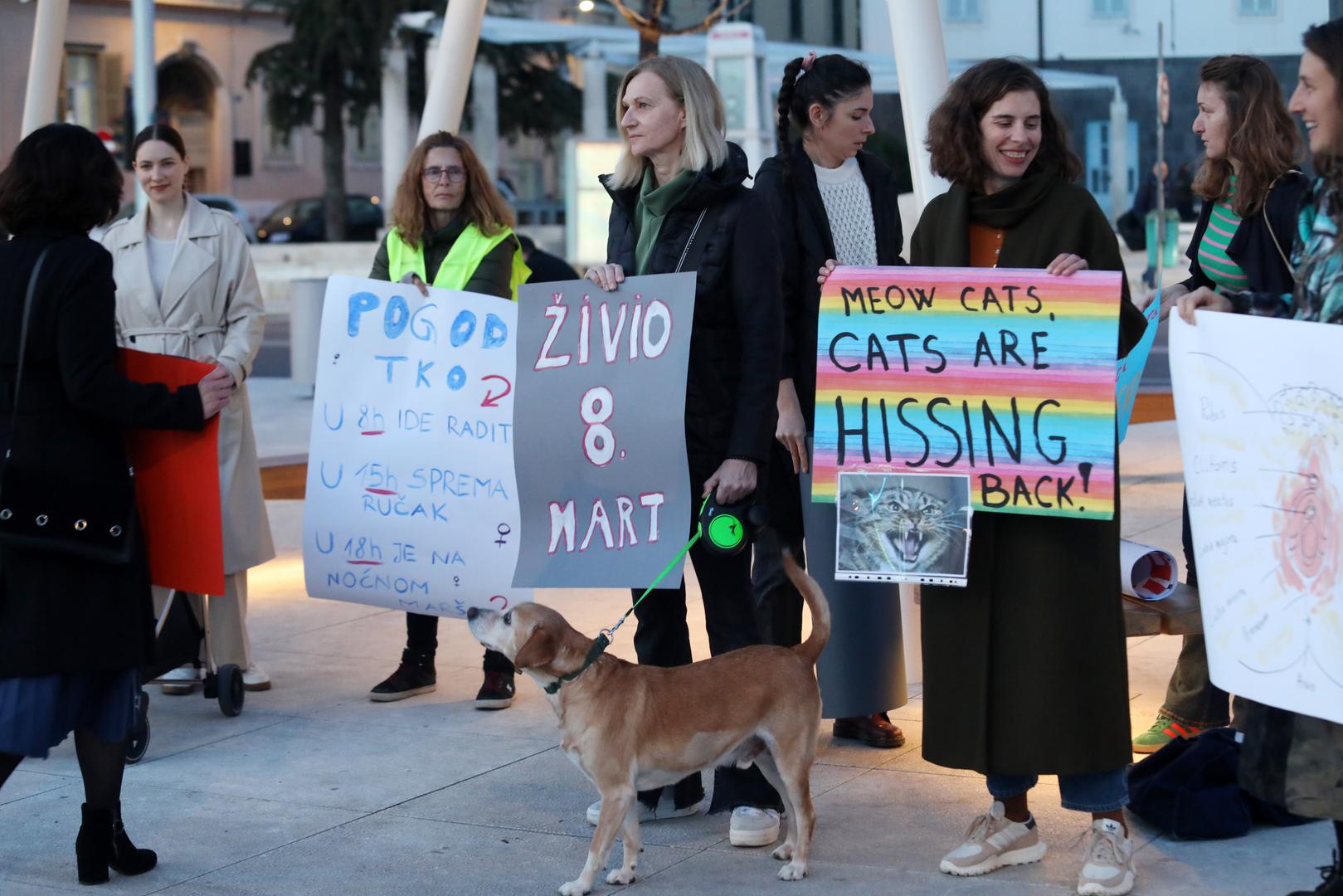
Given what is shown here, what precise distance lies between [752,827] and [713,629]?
0.56 metres

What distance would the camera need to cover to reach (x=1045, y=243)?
4.17m

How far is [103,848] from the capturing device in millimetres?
4316

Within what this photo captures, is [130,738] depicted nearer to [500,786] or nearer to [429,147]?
[500,786]

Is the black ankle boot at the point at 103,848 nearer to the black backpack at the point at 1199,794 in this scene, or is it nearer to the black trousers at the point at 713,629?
the black trousers at the point at 713,629

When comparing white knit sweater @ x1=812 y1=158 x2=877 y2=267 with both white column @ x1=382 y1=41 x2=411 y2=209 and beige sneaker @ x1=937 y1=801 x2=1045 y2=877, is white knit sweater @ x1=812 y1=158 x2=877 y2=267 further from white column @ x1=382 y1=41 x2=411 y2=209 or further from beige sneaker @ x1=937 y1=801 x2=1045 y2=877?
white column @ x1=382 y1=41 x2=411 y2=209

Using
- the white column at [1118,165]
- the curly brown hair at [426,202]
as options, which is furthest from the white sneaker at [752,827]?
the white column at [1118,165]

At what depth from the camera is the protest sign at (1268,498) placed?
134 inches

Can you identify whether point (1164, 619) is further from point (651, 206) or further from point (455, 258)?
point (455, 258)

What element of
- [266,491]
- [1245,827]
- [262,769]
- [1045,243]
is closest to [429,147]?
[262,769]

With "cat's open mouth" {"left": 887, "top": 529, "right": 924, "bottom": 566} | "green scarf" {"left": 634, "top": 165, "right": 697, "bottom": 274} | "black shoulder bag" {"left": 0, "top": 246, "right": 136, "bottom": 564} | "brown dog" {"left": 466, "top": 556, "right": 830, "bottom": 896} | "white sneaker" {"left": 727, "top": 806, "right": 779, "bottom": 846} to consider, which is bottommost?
"white sneaker" {"left": 727, "top": 806, "right": 779, "bottom": 846}

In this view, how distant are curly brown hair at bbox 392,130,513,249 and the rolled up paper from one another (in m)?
2.55

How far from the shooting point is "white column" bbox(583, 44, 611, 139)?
3281 centimetres

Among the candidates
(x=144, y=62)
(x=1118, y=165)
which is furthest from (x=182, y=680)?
(x=1118, y=165)

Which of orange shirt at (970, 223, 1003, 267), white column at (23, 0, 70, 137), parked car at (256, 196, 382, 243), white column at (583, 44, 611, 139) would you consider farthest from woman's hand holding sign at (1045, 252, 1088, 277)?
parked car at (256, 196, 382, 243)
